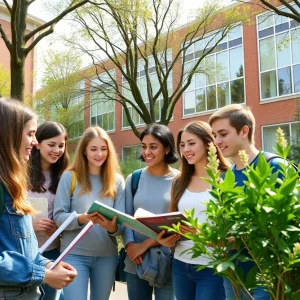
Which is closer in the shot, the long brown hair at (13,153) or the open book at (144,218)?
the long brown hair at (13,153)

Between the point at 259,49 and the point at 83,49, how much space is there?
8632mm

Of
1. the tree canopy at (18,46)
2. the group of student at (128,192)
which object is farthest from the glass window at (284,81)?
the group of student at (128,192)

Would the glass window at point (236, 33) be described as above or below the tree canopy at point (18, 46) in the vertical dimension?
above

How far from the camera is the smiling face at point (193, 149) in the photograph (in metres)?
2.79

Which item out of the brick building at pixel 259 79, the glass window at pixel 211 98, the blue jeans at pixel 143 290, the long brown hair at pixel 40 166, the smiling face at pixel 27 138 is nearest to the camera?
the smiling face at pixel 27 138

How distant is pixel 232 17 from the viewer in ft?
43.2

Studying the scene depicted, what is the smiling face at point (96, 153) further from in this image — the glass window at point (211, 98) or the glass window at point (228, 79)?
the glass window at point (211, 98)

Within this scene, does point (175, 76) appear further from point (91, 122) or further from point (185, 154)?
point (185, 154)

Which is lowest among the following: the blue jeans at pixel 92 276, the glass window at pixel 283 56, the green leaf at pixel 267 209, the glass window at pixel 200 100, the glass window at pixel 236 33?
the blue jeans at pixel 92 276

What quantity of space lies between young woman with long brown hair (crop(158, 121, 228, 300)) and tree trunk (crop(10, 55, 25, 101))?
13.9 feet

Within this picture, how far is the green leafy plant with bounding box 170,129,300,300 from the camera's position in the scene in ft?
3.43

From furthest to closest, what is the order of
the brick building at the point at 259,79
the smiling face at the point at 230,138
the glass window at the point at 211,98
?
the glass window at the point at 211,98 < the brick building at the point at 259,79 < the smiling face at the point at 230,138

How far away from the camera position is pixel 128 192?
308cm

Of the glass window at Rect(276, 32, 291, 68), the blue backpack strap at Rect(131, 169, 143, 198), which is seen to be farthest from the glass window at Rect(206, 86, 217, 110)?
the blue backpack strap at Rect(131, 169, 143, 198)
